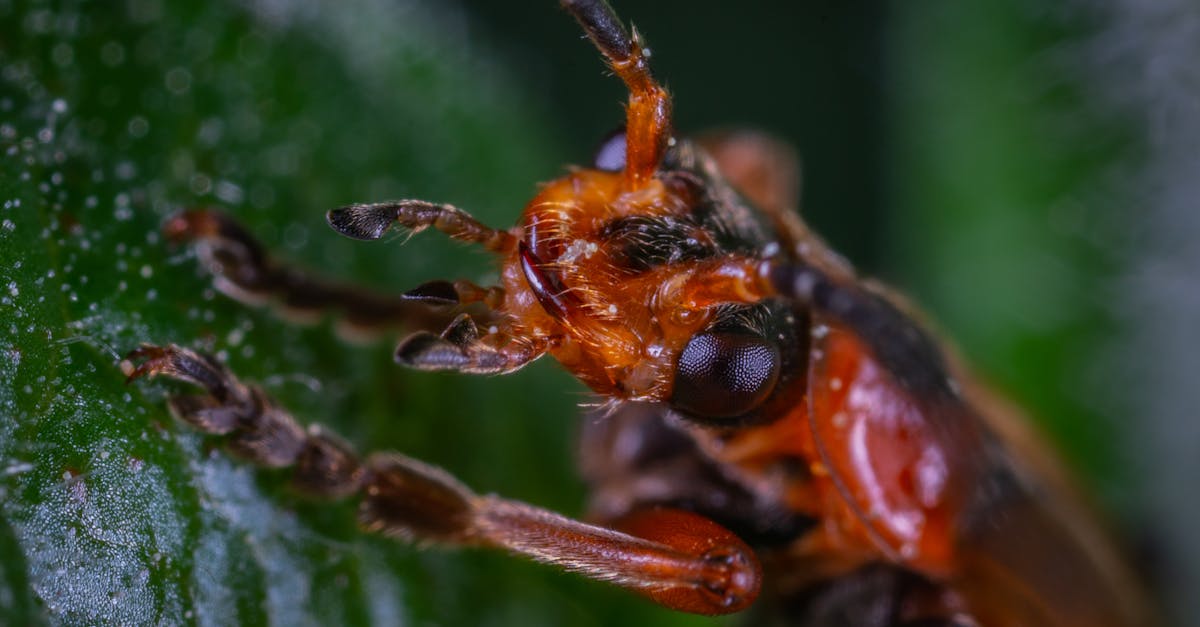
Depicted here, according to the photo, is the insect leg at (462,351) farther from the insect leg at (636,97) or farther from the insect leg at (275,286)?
the insect leg at (636,97)

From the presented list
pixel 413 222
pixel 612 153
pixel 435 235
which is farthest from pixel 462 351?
pixel 435 235

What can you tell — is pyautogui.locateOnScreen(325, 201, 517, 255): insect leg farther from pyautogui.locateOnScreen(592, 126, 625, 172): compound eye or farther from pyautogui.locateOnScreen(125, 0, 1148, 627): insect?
pyautogui.locateOnScreen(592, 126, 625, 172): compound eye

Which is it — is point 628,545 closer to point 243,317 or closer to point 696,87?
point 243,317

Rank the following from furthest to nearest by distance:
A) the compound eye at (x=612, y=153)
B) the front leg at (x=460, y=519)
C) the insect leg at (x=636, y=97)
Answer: the compound eye at (x=612, y=153)
the insect leg at (x=636, y=97)
the front leg at (x=460, y=519)

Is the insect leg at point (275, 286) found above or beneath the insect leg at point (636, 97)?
beneath

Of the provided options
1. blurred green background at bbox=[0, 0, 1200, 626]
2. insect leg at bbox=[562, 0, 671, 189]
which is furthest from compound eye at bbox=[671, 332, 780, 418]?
blurred green background at bbox=[0, 0, 1200, 626]

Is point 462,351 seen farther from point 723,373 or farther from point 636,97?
point 636,97

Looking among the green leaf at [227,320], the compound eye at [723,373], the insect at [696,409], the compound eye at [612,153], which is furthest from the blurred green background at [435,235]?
the compound eye at [723,373]

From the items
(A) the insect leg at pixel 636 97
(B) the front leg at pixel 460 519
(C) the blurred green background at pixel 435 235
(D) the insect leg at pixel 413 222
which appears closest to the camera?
(C) the blurred green background at pixel 435 235
